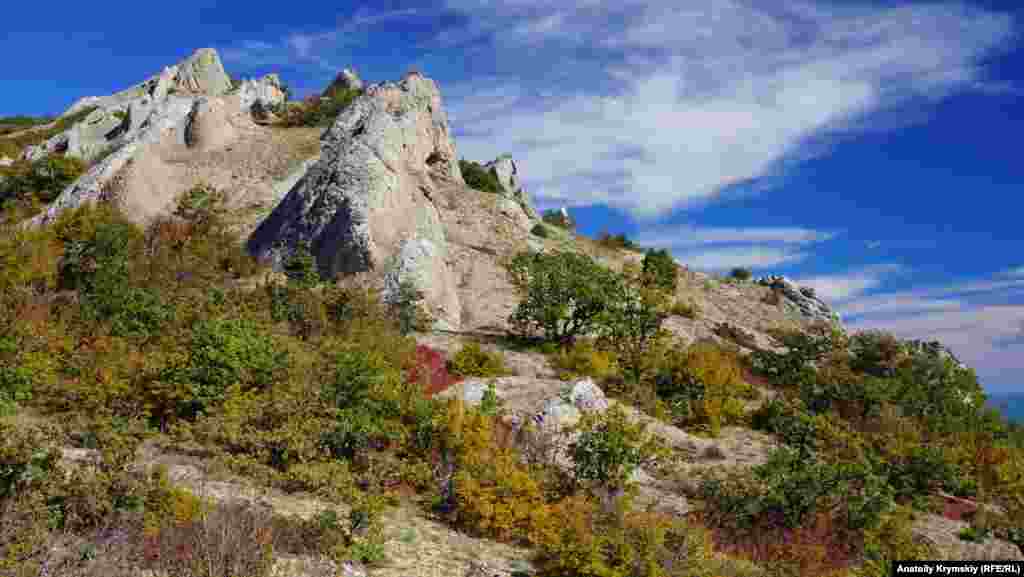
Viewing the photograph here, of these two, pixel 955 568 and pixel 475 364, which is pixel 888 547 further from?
pixel 475 364

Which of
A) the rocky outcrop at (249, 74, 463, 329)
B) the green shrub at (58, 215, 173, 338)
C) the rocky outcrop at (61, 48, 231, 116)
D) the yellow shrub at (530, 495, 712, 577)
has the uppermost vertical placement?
the rocky outcrop at (61, 48, 231, 116)

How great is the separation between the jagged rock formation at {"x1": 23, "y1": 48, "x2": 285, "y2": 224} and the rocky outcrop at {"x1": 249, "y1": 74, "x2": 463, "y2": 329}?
562 centimetres

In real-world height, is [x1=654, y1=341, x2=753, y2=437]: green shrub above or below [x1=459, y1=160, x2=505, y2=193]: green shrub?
below

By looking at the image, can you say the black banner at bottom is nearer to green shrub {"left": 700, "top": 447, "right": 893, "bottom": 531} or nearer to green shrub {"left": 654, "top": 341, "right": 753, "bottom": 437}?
green shrub {"left": 700, "top": 447, "right": 893, "bottom": 531}

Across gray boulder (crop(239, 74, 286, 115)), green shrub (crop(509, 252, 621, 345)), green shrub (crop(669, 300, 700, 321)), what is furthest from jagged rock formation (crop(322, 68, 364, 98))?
green shrub (crop(509, 252, 621, 345))

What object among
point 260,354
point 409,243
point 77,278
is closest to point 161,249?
point 77,278

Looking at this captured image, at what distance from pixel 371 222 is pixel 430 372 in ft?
32.3

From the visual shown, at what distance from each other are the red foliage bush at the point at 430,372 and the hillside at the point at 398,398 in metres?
0.15

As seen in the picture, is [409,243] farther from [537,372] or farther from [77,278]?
[77,278]

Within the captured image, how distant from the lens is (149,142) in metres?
30.5

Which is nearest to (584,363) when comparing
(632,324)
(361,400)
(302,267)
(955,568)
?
(632,324)

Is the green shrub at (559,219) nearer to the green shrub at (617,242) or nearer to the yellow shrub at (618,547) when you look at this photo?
the green shrub at (617,242)

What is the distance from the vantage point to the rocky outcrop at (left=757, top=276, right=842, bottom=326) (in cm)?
4047

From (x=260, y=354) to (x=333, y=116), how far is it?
96.4 feet
